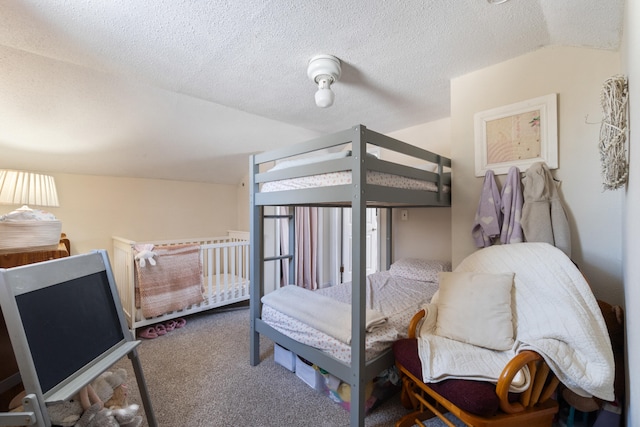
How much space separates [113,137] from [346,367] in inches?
111

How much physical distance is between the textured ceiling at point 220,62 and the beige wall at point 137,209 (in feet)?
0.79

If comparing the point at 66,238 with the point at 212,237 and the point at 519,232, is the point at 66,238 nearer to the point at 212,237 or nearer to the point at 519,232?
the point at 212,237

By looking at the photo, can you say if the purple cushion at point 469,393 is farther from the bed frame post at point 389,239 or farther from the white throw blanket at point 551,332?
the bed frame post at point 389,239

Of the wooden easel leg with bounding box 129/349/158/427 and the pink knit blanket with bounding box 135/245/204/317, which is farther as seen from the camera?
the pink knit blanket with bounding box 135/245/204/317

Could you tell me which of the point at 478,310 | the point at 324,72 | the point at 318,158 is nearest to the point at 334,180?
the point at 318,158

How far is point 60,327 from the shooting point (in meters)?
1.08

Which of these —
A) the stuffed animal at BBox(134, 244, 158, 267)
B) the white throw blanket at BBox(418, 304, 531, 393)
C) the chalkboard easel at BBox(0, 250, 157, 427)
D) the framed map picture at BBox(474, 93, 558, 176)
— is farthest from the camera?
the stuffed animal at BBox(134, 244, 158, 267)

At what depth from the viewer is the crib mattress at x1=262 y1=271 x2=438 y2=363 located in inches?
58.2

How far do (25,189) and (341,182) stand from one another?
92.2 inches

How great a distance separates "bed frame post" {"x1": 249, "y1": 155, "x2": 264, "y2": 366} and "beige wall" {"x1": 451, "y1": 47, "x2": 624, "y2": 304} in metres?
1.77

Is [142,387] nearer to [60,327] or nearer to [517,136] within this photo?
[60,327]

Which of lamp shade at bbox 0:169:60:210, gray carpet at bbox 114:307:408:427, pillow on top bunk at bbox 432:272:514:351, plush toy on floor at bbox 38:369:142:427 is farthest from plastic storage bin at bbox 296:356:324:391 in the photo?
lamp shade at bbox 0:169:60:210

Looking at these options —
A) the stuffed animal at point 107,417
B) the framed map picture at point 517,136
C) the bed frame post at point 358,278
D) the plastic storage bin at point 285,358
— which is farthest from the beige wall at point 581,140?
the stuffed animal at point 107,417

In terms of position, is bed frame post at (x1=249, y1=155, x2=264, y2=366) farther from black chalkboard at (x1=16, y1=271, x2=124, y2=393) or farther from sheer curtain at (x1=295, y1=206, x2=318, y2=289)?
sheer curtain at (x1=295, y1=206, x2=318, y2=289)
